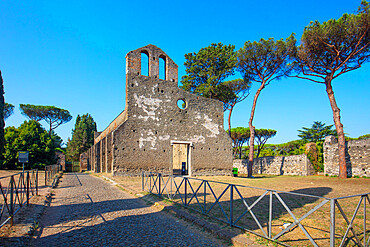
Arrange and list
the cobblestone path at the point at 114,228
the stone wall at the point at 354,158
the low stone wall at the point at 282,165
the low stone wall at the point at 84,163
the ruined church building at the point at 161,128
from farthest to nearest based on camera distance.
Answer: the low stone wall at the point at 84,163
the low stone wall at the point at 282,165
the stone wall at the point at 354,158
the ruined church building at the point at 161,128
the cobblestone path at the point at 114,228

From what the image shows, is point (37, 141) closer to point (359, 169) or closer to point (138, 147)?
point (138, 147)

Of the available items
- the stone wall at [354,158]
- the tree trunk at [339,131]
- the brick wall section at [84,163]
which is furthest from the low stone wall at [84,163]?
the tree trunk at [339,131]

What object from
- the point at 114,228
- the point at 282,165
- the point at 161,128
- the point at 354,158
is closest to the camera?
the point at 114,228

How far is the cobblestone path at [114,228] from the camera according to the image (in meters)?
3.36

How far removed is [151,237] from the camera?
11.6 feet

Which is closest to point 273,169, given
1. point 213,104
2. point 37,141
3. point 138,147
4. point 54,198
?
point 213,104

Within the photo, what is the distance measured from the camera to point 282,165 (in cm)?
2095

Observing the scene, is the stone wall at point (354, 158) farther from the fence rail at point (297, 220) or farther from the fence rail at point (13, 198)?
the fence rail at point (13, 198)

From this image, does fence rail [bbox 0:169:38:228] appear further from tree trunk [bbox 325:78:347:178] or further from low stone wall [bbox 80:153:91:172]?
low stone wall [bbox 80:153:91:172]

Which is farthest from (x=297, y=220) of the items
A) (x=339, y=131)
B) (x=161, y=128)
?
(x=339, y=131)

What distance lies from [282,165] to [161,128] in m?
13.2

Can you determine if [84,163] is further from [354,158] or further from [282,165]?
[354,158]

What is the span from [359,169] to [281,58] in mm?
9458

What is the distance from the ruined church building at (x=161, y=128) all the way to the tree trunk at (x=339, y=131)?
7.34 metres
